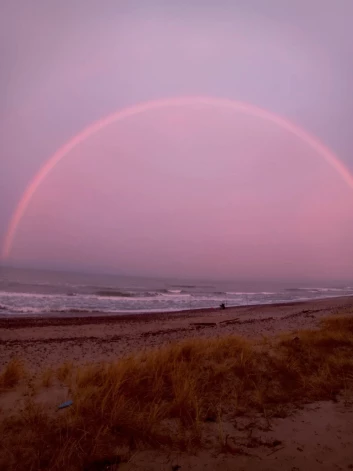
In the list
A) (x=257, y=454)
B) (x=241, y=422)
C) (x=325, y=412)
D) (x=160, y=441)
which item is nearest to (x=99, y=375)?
(x=160, y=441)

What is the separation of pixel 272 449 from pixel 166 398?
81.4 inches

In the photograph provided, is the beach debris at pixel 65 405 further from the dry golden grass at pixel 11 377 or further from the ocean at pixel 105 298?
the ocean at pixel 105 298

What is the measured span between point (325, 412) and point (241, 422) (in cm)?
137

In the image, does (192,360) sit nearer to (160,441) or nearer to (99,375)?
(99,375)

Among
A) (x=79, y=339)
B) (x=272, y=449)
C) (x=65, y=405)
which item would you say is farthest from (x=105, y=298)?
(x=272, y=449)

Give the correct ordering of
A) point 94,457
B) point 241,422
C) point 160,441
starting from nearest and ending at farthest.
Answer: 1. point 94,457
2. point 160,441
3. point 241,422

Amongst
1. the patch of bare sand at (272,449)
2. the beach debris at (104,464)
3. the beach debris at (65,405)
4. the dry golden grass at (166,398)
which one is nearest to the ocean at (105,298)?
the dry golden grass at (166,398)


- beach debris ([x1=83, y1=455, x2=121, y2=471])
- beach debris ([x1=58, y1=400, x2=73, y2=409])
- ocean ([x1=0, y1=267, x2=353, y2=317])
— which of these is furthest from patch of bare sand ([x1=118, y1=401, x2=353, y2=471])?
ocean ([x1=0, y1=267, x2=353, y2=317])

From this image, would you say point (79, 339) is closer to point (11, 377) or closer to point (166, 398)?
point (11, 377)

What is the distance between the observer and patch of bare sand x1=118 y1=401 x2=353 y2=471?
3.60m

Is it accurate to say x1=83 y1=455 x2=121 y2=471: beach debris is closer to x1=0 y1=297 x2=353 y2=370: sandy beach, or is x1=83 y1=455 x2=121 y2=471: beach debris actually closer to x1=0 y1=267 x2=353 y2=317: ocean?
x1=0 y1=297 x2=353 y2=370: sandy beach

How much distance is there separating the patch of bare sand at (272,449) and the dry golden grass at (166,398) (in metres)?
0.27

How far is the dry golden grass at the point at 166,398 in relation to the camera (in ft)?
13.0

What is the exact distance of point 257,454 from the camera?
382 cm
